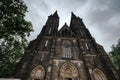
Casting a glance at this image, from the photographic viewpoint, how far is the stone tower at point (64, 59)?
1834cm

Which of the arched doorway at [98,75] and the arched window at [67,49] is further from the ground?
the arched window at [67,49]

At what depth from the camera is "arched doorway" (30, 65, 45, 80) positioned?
1823cm

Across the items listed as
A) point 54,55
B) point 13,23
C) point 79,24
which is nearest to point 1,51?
point 13,23

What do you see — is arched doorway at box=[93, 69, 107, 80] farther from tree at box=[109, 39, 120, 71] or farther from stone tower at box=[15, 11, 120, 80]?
tree at box=[109, 39, 120, 71]

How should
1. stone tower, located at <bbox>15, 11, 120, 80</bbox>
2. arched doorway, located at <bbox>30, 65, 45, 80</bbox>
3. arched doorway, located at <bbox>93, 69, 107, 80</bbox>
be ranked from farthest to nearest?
arched doorway, located at <bbox>93, 69, 107, 80</bbox>
stone tower, located at <bbox>15, 11, 120, 80</bbox>
arched doorway, located at <bbox>30, 65, 45, 80</bbox>

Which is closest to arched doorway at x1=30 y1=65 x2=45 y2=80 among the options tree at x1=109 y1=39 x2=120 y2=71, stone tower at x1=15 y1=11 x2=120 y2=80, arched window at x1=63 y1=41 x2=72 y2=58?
stone tower at x1=15 y1=11 x2=120 y2=80

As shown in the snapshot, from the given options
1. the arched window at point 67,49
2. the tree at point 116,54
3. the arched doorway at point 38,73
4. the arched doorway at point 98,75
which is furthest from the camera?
the tree at point 116,54

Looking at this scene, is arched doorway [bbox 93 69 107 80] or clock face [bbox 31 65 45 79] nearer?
clock face [bbox 31 65 45 79]

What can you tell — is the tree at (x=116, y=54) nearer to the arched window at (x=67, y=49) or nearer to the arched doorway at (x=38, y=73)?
the arched window at (x=67, y=49)

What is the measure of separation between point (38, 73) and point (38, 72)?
0.18 metres

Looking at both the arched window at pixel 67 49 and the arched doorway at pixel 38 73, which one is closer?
the arched doorway at pixel 38 73

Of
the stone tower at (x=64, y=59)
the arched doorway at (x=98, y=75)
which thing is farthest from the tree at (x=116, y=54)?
the arched doorway at (x=98, y=75)

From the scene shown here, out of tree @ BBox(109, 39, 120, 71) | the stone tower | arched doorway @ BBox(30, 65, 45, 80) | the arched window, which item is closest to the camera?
arched doorway @ BBox(30, 65, 45, 80)

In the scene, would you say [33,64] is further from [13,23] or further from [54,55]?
[13,23]
